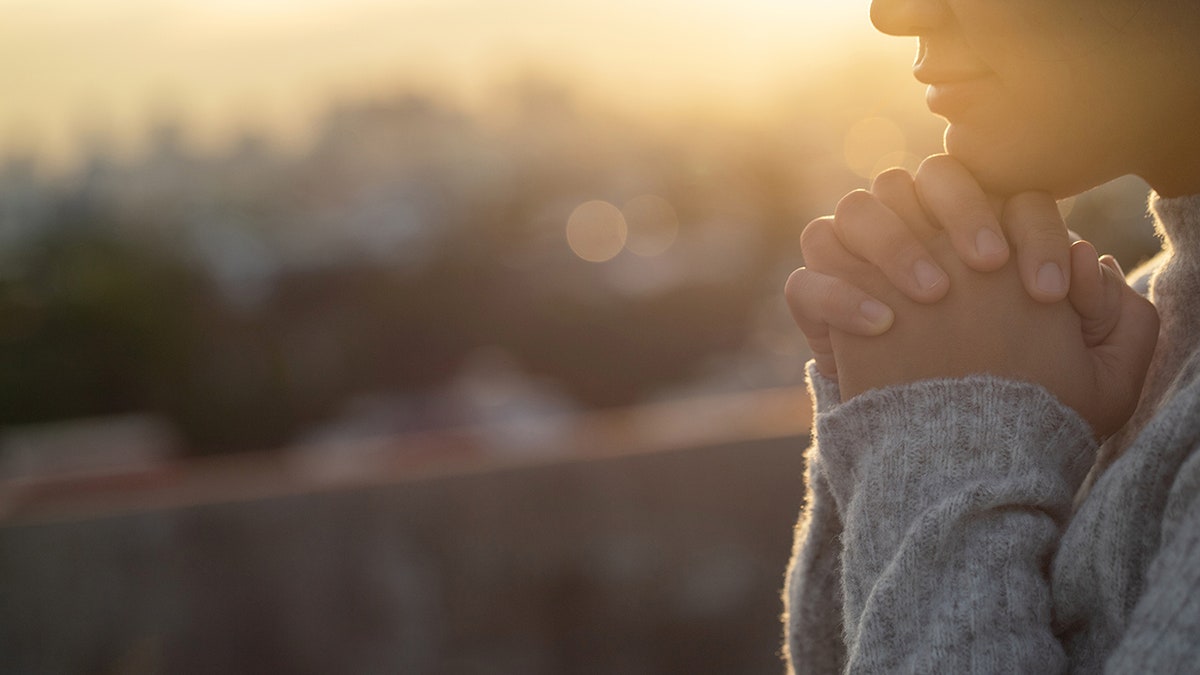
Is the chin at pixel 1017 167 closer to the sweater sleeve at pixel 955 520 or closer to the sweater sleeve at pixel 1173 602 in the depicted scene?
the sweater sleeve at pixel 955 520

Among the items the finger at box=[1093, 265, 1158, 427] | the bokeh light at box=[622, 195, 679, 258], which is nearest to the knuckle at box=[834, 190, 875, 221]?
the finger at box=[1093, 265, 1158, 427]

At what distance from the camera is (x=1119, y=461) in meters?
0.88

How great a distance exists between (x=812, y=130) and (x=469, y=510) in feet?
181

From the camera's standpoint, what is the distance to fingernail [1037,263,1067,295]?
37.7 inches

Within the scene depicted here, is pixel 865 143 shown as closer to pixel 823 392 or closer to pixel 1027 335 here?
pixel 823 392

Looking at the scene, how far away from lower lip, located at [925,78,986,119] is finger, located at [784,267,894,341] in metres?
0.18

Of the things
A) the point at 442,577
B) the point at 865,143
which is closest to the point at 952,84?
the point at 442,577

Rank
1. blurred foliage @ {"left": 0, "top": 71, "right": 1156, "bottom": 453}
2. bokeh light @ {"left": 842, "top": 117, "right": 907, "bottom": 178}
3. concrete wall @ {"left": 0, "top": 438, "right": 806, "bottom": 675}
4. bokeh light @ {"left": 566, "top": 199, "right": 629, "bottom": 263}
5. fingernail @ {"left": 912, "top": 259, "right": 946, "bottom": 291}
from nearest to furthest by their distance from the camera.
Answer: fingernail @ {"left": 912, "top": 259, "right": 946, "bottom": 291} < concrete wall @ {"left": 0, "top": 438, "right": 806, "bottom": 675} < bokeh light @ {"left": 842, "top": 117, "right": 907, "bottom": 178} < blurred foliage @ {"left": 0, "top": 71, "right": 1156, "bottom": 453} < bokeh light @ {"left": 566, "top": 199, "right": 629, "bottom": 263}

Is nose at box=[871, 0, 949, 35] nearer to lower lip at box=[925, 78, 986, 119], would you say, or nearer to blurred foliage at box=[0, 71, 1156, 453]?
lower lip at box=[925, 78, 986, 119]

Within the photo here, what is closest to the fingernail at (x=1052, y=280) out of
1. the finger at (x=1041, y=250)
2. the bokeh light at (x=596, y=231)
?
the finger at (x=1041, y=250)

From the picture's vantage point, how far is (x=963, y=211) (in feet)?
3.23

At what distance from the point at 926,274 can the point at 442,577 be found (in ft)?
7.75

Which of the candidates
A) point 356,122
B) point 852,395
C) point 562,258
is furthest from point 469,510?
point 356,122

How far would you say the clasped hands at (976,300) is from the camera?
0.97 m
